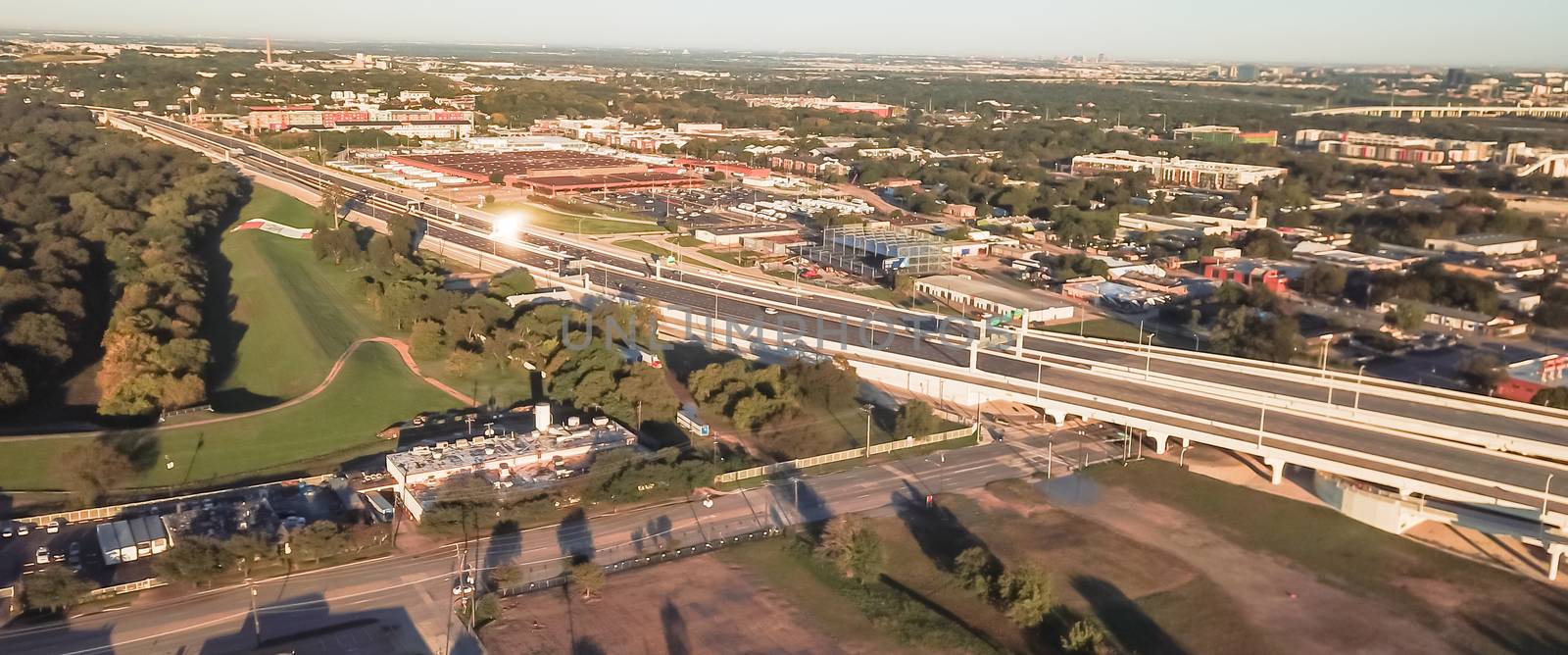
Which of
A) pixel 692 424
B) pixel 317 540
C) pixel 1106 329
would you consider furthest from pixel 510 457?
pixel 1106 329

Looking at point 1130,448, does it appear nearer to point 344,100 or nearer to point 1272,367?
point 1272,367

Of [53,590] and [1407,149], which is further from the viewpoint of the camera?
[1407,149]

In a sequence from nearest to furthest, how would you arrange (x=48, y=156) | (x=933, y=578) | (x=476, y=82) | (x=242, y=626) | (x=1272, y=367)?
(x=242, y=626) < (x=933, y=578) < (x=1272, y=367) < (x=48, y=156) < (x=476, y=82)

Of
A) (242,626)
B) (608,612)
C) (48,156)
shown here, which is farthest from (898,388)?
(48,156)

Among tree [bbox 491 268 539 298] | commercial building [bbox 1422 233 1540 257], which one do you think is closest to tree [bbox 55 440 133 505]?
tree [bbox 491 268 539 298]

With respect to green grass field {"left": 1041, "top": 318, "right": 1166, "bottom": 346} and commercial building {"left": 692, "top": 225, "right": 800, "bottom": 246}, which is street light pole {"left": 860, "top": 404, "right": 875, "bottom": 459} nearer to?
green grass field {"left": 1041, "top": 318, "right": 1166, "bottom": 346}

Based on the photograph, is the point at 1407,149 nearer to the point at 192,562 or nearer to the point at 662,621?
the point at 662,621
